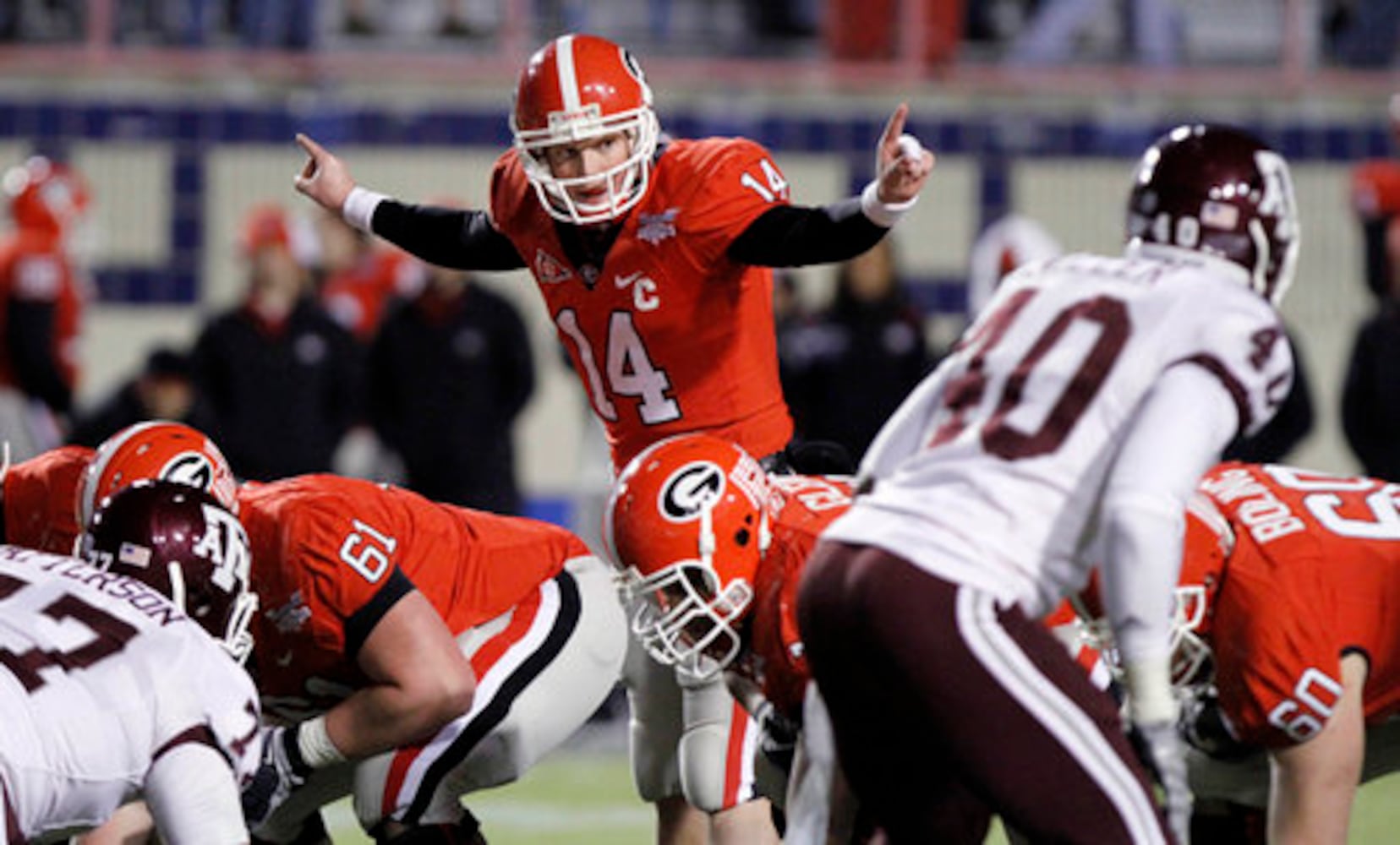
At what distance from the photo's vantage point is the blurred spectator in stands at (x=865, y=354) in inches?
338

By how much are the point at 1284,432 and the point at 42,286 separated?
4187mm

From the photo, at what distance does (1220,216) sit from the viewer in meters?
3.85

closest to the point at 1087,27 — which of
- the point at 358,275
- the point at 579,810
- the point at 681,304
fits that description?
the point at 358,275

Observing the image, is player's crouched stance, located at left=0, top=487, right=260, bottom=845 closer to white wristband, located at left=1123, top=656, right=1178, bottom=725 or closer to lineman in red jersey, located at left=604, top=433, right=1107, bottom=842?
lineman in red jersey, located at left=604, top=433, right=1107, bottom=842

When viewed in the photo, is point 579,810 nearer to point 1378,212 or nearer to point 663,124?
point 1378,212

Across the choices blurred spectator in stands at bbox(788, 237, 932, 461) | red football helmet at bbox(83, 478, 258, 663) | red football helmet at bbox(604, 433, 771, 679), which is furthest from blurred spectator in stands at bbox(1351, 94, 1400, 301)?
red football helmet at bbox(83, 478, 258, 663)

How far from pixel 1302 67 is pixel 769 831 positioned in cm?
757

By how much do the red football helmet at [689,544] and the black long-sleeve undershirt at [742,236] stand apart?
0.56 m

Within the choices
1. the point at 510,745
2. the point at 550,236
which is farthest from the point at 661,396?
the point at 510,745

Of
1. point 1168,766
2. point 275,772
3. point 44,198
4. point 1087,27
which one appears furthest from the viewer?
point 1087,27

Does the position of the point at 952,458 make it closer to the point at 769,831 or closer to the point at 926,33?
the point at 769,831

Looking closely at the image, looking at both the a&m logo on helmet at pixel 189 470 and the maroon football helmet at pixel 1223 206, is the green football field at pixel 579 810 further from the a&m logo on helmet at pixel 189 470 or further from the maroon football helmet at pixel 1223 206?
the maroon football helmet at pixel 1223 206

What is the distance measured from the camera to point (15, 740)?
3.72 metres

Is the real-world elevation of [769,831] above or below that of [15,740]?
below
